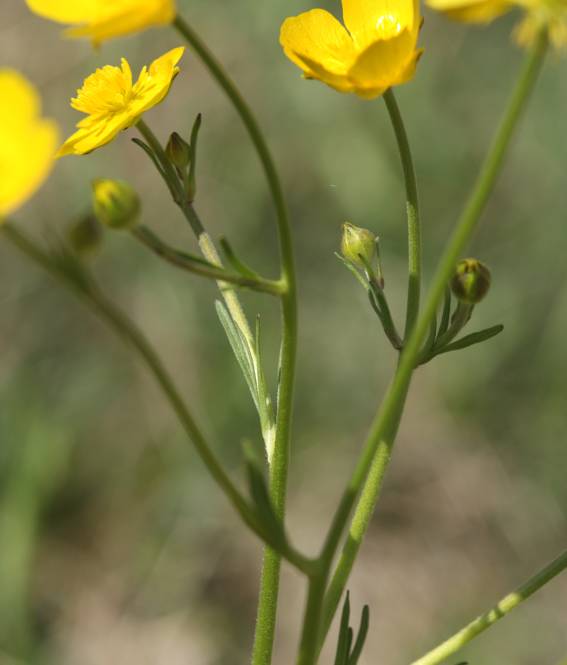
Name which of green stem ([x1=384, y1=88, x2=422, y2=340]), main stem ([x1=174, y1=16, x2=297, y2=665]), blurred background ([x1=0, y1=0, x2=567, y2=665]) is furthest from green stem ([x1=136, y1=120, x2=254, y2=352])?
blurred background ([x1=0, y1=0, x2=567, y2=665])

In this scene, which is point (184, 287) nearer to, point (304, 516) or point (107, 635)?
point (304, 516)

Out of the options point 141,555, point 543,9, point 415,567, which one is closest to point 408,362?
point 543,9

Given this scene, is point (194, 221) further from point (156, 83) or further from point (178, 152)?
point (156, 83)

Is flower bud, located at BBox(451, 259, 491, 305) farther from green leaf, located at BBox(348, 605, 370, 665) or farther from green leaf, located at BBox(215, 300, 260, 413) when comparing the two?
green leaf, located at BBox(348, 605, 370, 665)

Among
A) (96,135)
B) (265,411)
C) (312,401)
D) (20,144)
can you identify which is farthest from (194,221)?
(312,401)

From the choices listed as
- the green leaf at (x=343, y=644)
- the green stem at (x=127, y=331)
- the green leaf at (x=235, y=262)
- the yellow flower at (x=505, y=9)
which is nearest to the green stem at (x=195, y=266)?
the green leaf at (x=235, y=262)

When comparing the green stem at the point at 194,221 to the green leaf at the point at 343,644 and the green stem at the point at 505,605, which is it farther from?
the green stem at the point at 505,605
